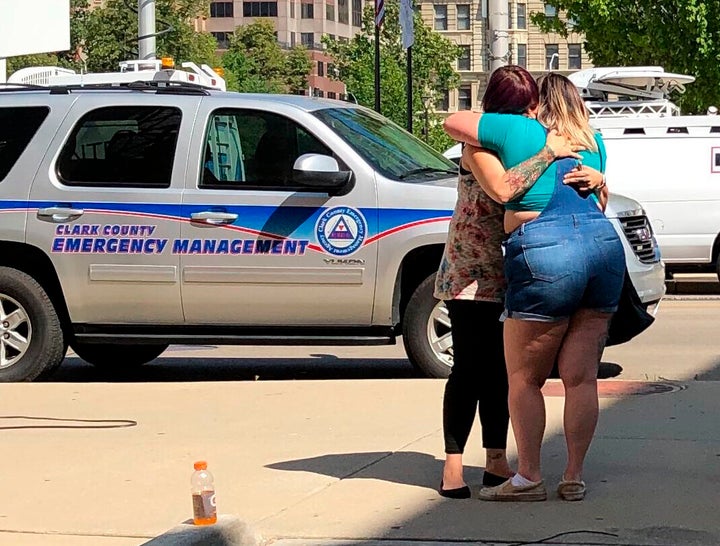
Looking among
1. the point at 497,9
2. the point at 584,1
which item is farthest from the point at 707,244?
the point at 584,1

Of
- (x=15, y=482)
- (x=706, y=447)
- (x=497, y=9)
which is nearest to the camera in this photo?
(x=15, y=482)

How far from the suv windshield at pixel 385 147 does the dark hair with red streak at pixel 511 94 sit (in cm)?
355

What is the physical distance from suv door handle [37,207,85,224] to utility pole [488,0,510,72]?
34.3ft

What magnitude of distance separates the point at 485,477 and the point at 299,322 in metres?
3.40

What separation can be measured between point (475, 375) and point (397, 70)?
60.8 m

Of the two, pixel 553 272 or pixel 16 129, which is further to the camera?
pixel 16 129

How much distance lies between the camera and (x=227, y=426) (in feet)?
26.1

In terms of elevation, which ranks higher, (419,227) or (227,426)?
(419,227)

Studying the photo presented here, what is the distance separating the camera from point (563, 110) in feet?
18.7

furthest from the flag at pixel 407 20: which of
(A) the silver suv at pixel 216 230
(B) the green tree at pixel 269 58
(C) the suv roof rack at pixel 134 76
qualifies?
(B) the green tree at pixel 269 58

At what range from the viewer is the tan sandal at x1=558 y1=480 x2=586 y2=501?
19.4 feet

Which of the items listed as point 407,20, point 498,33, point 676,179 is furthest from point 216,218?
point 407,20

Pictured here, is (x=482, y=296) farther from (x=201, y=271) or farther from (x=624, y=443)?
(x=201, y=271)

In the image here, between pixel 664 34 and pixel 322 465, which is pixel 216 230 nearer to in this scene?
pixel 322 465
